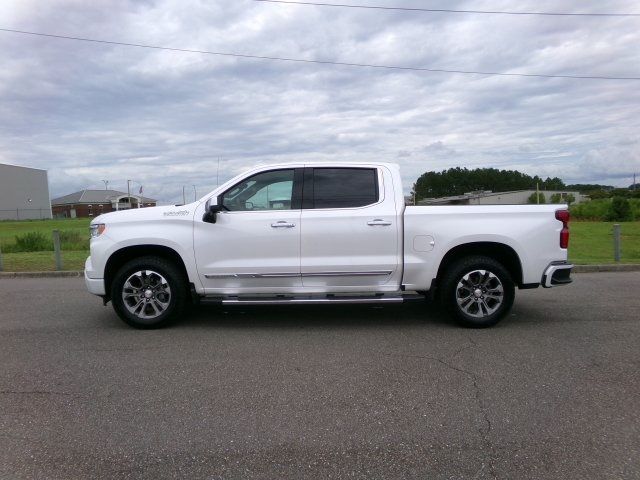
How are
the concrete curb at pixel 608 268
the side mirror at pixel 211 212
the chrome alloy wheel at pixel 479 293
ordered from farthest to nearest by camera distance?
the concrete curb at pixel 608 268
the chrome alloy wheel at pixel 479 293
the side mirror at pixel 211 212

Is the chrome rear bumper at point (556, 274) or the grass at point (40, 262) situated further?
the grass at point (40, 262)

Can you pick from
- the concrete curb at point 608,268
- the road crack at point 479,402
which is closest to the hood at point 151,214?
the road crack at point 479,402

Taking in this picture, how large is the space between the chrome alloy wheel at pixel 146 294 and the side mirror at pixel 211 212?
889mm

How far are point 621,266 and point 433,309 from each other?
21.0 feet

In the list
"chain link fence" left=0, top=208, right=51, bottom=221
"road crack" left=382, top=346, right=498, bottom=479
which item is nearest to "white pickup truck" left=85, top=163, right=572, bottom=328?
"road crack" left=382, top=346, right=498, bottom=479

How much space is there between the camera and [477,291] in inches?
252

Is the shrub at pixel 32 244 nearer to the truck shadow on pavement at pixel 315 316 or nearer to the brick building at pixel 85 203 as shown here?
the truck shadow on pavement at pixel 315 316

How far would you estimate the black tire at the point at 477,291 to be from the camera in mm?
6363

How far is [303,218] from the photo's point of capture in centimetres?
636

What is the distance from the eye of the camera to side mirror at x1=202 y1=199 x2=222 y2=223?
627 cm

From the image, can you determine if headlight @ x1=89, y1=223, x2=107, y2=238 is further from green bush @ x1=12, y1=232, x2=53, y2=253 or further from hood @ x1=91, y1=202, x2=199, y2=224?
green bush @ x1=12, y1=232, x2=53, y2=253

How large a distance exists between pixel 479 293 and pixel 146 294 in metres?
3.95

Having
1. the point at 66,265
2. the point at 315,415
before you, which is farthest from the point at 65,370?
the point at 66,265

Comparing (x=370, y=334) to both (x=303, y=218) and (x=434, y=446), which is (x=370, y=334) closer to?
(x=303, y=218)
